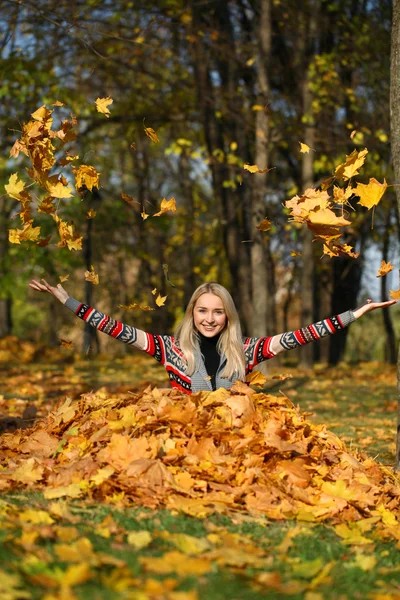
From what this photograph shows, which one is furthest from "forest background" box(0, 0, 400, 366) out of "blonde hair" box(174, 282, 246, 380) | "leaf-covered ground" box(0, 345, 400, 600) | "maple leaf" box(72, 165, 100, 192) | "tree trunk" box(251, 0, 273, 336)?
"leaf-covered ground" box(0, 345, 400, 600)

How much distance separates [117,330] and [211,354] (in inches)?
26.9

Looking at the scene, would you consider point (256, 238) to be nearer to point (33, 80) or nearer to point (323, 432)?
point (33, 80)

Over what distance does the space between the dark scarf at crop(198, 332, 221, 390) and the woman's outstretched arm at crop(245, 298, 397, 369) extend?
0.74ft

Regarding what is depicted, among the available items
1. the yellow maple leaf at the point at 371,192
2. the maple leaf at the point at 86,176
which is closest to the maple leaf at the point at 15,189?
the maple leaf at the point at 86,176

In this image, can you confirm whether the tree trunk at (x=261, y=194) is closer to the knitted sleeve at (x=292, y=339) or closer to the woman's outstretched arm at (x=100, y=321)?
the knitted sleeve at (x=292, y=339)

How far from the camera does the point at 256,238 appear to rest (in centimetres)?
1232

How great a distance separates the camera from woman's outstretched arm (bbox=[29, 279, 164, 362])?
5.27m

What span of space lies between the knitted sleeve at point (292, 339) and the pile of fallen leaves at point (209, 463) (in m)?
0.48

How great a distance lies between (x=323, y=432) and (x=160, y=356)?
1285 millimetres

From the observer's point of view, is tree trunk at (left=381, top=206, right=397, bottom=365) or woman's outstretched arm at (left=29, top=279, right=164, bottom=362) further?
tree trunk at (left=381, top=206, right=397, bottom=365)

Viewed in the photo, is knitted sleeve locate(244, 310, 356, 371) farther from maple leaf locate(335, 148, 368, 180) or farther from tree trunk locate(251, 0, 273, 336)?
tree trunk locate(251, 0, 273, 336)

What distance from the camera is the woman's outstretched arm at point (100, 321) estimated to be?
527cm

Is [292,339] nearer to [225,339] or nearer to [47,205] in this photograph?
[225,339]

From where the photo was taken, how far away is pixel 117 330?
5.37 metres
